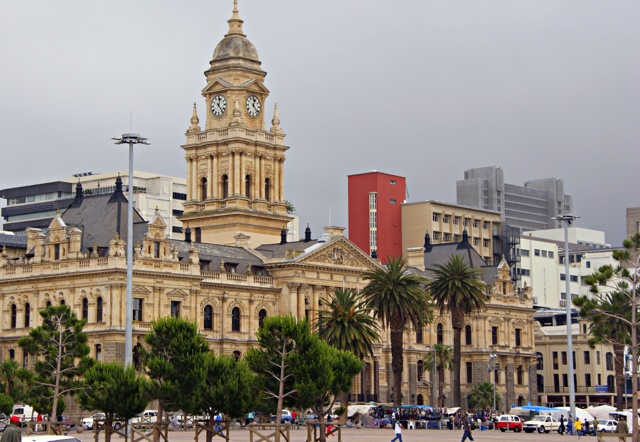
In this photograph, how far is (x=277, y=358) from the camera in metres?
69.7

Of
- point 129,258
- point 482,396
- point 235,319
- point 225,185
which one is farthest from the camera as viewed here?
point 482,396

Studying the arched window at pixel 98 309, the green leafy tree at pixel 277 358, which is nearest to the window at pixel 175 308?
the arched window at pixel 98 309

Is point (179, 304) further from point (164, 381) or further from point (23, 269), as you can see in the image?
point (164, 381)

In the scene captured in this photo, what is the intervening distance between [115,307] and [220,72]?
37255 millimetres

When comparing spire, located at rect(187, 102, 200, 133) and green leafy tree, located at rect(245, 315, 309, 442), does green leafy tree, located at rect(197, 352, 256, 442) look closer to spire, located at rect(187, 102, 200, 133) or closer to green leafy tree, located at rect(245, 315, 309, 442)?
green leafy tree, located at rect(245, 315, 309, 442)

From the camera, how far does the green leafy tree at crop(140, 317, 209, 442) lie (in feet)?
221

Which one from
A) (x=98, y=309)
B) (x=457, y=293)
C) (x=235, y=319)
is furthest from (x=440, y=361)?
(x=98, y=309)

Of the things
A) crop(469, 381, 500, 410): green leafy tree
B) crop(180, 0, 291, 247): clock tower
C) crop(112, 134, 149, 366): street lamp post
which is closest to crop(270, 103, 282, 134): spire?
crop(180, 0, 291, 247): clock tower

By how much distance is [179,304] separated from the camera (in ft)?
398

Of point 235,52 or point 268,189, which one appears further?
point 268,189

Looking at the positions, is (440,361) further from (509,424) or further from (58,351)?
(58,351)

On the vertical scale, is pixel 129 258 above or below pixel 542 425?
above

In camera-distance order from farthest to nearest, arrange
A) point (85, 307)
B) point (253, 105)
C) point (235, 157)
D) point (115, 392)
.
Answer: point (253, 105) → point (235, 157) → point (85, 307) → point (115, 392)

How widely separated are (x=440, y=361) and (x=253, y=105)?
108 feet
